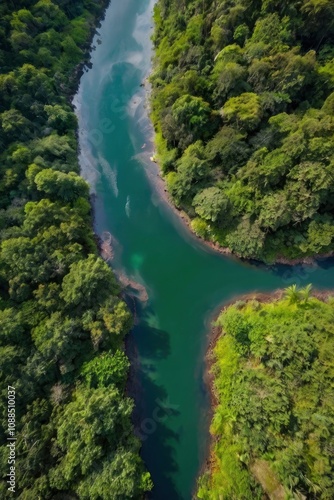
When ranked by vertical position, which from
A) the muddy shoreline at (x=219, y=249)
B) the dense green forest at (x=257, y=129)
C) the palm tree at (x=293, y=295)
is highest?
the dense green forest at (x=257, y=129)

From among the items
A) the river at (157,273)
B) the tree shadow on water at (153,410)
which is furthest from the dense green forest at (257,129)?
the tree shadow on water at (153,410)

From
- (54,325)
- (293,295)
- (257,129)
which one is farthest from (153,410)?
(257,129)

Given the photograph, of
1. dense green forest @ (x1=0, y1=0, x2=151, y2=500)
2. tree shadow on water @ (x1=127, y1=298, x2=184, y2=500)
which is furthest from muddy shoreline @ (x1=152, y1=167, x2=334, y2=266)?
tree shadow on water @ (x1=127, y1=298, x2=184, y2=500)

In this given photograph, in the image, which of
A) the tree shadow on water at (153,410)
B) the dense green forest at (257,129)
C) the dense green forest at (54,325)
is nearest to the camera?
the dense green forest at (54,325)

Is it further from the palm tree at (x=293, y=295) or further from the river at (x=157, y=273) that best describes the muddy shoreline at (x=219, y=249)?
the palm tree at (x=293, y=295)

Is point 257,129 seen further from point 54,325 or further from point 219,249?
point 54,325

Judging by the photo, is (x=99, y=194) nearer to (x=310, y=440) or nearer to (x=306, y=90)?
(x=306, y=90)
